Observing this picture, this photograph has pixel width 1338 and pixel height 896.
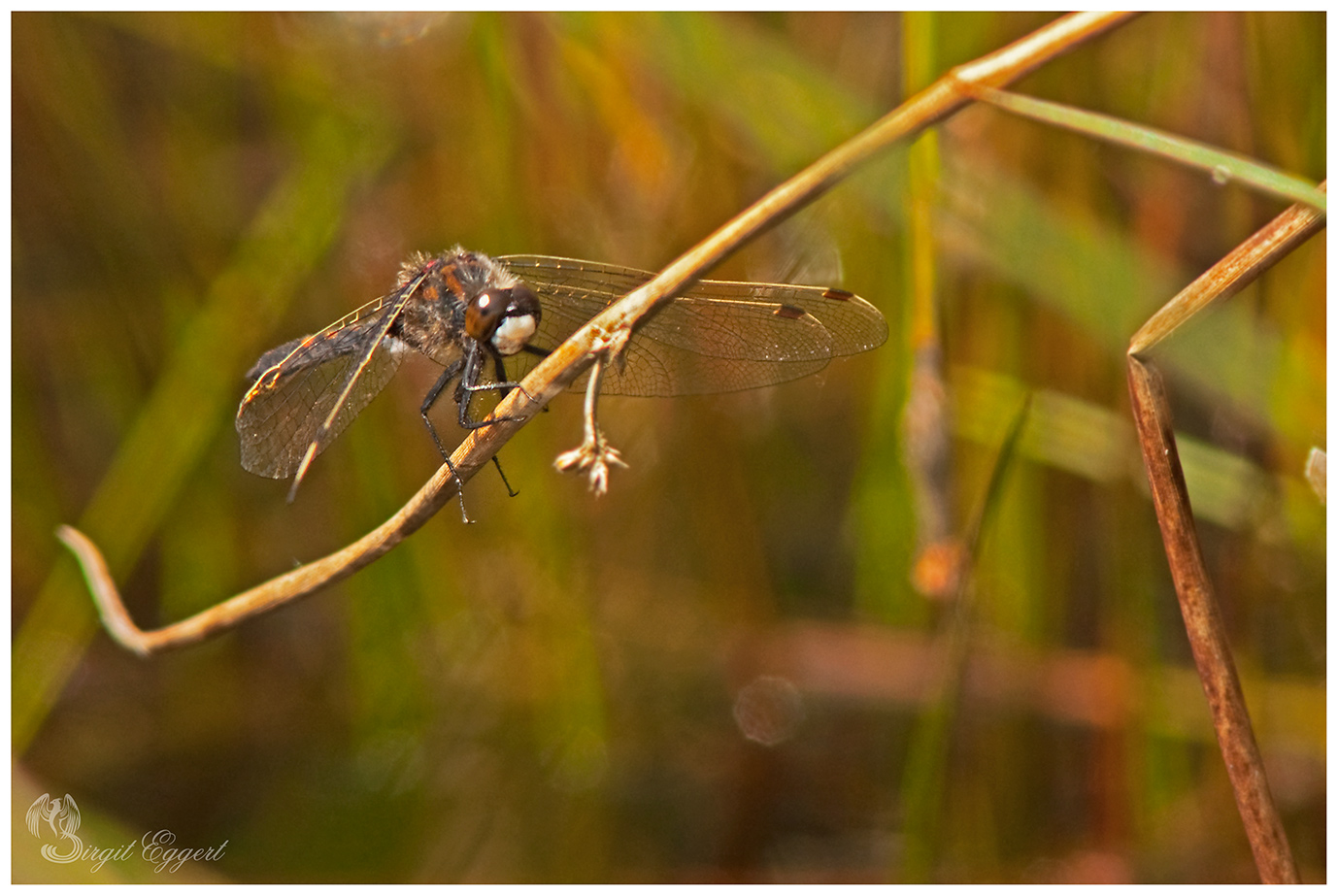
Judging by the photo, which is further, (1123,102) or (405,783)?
(405,783)

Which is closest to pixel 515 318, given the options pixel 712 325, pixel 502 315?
pixel 502 315

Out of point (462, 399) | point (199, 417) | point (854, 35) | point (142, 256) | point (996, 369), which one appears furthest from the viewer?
point (854, 35)

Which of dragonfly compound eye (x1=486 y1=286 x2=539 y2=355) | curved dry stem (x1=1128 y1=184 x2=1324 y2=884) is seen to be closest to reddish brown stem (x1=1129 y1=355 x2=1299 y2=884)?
curved dry stem (x1=1128 y1=184 x2=1324 y2=884)

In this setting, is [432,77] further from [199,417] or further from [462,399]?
[462,399]

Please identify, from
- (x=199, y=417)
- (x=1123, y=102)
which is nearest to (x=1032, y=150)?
(x=1123, y=102)

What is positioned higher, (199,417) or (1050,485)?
(199,417)

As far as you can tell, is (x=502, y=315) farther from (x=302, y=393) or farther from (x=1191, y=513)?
(x=1191, y=513)

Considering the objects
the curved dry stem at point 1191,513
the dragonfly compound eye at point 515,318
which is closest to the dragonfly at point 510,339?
the dragonfly compound eye at point 515,318
